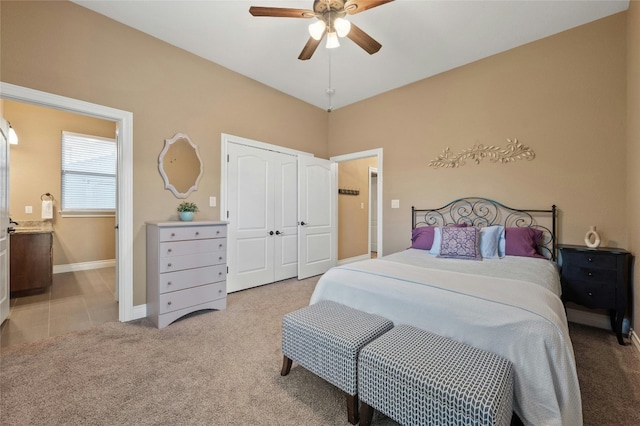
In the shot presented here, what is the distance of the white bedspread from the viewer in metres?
1.24

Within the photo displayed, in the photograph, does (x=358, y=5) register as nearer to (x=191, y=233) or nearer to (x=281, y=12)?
(x=281, y=12)

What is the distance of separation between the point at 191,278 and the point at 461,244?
2869mm

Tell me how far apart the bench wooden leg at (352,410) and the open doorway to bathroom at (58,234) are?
8.88 ft

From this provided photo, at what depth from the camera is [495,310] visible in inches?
56.1

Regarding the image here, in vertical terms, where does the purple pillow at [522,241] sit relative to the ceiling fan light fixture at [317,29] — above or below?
below

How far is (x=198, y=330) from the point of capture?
2.54 m

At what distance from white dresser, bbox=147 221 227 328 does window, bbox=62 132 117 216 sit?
3.24 m

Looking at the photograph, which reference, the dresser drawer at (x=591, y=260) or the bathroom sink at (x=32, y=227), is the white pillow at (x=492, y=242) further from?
the bathroom sink at (x=32, y=227)

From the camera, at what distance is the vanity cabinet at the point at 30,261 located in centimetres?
339

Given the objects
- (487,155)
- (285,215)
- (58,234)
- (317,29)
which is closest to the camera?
(317,29)

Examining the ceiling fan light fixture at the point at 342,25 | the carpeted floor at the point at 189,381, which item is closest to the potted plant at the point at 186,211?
the carpeted floor at the point at 189,381

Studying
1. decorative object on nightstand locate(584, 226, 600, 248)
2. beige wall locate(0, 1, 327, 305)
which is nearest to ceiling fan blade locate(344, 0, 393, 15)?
beige wall locate(0, 1, 327, 305)

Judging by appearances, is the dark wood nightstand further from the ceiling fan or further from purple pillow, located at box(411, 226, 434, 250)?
the ceiling fan

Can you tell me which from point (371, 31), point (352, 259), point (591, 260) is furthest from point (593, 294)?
point (352, 259)
